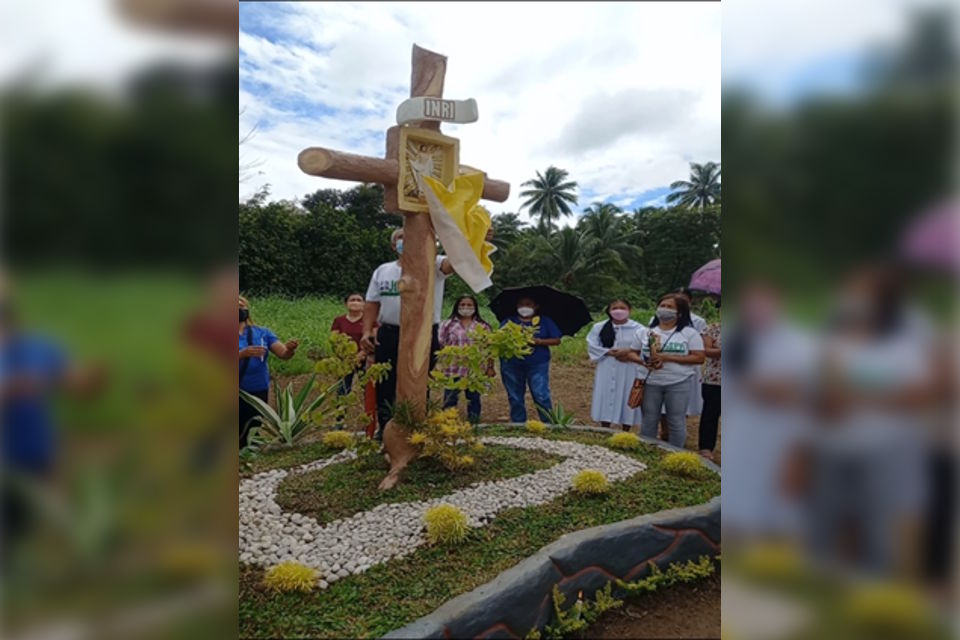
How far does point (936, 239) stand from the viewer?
0.54 metres

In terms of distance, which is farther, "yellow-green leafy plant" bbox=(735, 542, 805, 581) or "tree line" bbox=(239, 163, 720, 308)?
"tree line" bbox=(239, 163, 720, 308)

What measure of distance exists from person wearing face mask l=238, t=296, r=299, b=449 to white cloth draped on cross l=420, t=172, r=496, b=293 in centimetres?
179

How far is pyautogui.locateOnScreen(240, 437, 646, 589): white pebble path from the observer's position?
280 centimetres

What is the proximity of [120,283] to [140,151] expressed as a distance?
16 centimetres

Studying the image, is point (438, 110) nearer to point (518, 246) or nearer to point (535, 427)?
point (535, 427)

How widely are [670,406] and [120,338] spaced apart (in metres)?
5.19

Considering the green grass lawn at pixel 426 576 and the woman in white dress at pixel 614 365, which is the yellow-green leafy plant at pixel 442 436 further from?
the woman in white dress at pixel 614 365

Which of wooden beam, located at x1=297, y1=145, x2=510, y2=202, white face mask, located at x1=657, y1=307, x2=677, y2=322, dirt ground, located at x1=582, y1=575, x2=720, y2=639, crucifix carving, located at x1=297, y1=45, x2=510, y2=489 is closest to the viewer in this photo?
dirt ground, located at x1=582, y1=575, x2=720, y2=639

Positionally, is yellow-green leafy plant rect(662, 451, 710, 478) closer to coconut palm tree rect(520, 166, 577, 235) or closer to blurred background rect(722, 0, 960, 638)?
blurred background rect(722, 0, 960, 638)

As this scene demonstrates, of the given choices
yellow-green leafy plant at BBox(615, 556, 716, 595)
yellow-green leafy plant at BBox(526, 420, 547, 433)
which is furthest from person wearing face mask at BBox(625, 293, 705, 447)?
yellow-green leafy plant at BBox(615, 556, 716, 595)

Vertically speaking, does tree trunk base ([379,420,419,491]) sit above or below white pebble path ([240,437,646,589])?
above

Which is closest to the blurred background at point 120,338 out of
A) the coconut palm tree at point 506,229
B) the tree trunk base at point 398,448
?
the tree trunk base at point 398,448

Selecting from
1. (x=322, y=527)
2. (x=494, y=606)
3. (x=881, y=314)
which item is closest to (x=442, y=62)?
(x=322, y=527)

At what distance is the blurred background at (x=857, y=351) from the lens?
0.54 metres
